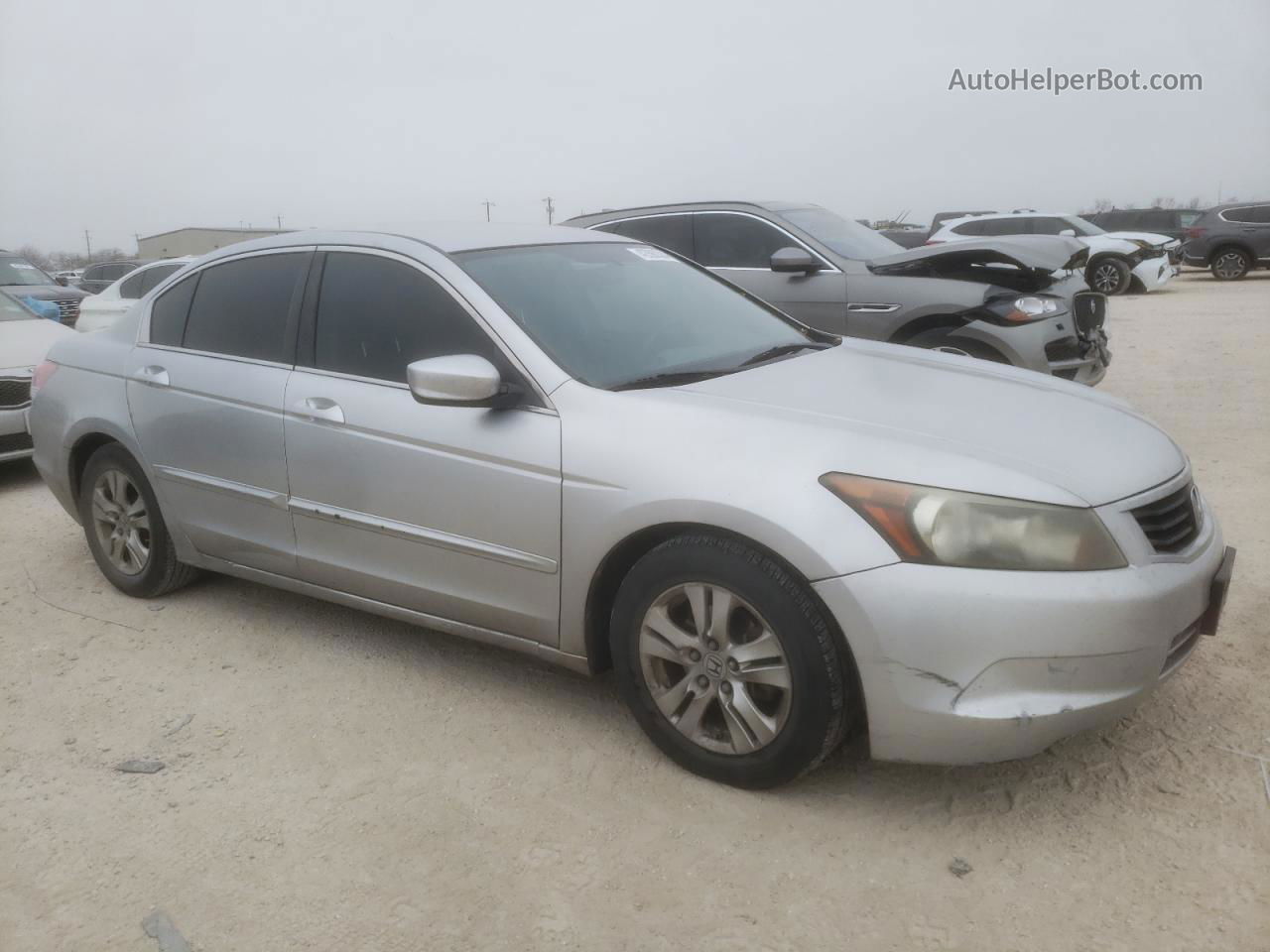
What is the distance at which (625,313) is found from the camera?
3674 mm

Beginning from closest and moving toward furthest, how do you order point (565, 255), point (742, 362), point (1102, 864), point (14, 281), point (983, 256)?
point (1102, 864), point (742, 362), point (565, 255), point (983, 256), point (14, 281)

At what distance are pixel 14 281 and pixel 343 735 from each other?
17.1 m

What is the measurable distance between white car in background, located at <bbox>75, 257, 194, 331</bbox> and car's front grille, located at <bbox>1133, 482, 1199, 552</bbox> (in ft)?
35.9

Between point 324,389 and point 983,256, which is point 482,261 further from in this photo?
point 983,256

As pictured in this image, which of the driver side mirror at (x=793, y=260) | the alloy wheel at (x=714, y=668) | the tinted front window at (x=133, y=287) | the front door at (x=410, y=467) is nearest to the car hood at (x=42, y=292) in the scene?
the tinted front window at (x=133, y=287)

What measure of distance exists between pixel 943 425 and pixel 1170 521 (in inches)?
24.9

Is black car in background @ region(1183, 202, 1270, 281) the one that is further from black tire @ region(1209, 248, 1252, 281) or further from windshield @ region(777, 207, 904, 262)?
windshield @ region(777, 207, 904, 262)

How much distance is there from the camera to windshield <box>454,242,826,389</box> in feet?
11.1

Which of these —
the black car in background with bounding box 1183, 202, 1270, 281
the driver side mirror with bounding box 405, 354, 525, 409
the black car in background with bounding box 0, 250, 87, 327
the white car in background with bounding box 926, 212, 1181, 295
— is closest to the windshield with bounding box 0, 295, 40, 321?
the driver side mirror with bounding box 405, 354, 525, 409

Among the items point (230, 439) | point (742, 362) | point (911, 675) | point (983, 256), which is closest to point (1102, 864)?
point (911, 675)

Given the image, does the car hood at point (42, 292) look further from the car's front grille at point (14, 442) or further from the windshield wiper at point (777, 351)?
the windshield wiper at point (777, 351)

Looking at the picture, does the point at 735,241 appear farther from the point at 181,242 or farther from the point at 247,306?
the point at 181,242

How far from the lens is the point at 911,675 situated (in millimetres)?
2590

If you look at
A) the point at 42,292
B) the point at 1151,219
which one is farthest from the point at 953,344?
the point at 1151,219
